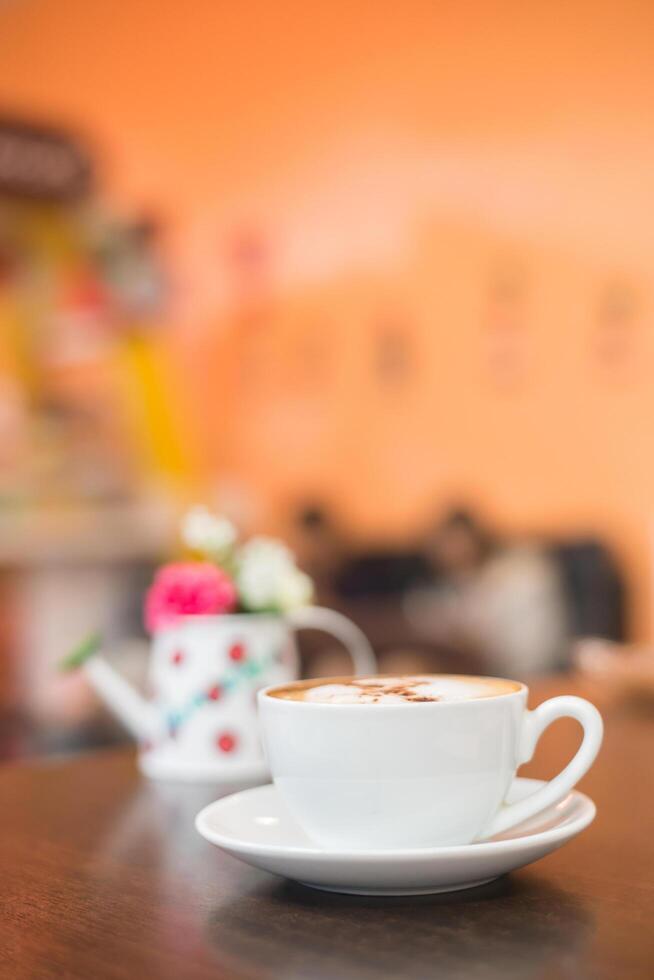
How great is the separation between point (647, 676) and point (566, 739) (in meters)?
0.21

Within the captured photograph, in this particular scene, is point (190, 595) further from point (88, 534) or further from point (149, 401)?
point (149, 401)

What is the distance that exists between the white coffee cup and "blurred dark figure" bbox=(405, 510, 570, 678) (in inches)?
110

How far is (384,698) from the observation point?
54 cm

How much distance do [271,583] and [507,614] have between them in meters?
2.60

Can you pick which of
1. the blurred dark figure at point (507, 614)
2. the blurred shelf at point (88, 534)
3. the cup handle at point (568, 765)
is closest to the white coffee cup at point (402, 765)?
the cup handle at point (568, 765)

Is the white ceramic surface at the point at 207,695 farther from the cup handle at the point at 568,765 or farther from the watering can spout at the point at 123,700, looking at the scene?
the cup handle at the point at 568,765

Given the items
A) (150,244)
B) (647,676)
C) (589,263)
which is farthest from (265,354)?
(647,676)

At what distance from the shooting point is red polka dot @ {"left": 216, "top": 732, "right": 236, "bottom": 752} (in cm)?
89

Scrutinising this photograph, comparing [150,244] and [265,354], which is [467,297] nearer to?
[265,354]

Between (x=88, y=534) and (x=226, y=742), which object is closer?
(x=226, y=742)

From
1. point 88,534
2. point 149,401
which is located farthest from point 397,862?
point 149,401

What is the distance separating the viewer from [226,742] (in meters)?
0.89

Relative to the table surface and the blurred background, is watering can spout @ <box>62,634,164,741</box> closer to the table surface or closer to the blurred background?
the table surface

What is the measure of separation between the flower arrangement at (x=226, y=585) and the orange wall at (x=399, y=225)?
9.08ft
